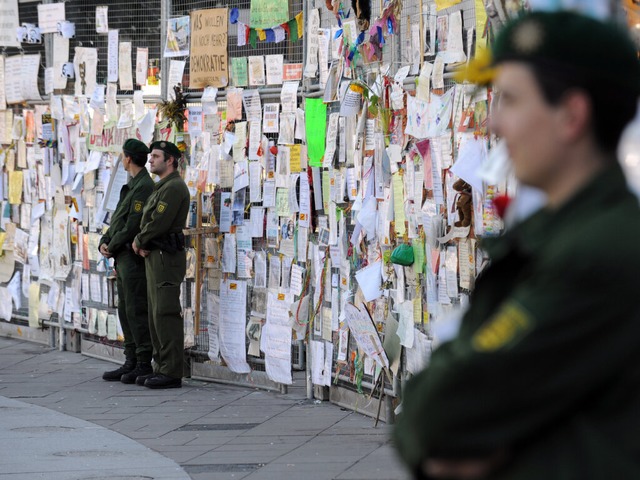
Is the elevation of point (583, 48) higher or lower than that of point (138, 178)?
higher

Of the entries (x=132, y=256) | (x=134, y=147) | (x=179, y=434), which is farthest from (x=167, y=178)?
(x=179, y=434)

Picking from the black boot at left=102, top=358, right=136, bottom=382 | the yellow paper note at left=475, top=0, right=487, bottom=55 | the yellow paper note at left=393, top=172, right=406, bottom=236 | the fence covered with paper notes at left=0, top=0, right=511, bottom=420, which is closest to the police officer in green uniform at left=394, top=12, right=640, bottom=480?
the fence covered with paper notes at left=0, top=0, right=511, bottom=420

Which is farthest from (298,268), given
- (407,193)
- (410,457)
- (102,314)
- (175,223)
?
(410,457)

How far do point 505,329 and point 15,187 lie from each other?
44.6 feet

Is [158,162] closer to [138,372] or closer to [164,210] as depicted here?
[164,210]

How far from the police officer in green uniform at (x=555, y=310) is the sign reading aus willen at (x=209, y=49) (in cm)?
944

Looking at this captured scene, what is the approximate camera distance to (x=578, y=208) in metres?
2.00

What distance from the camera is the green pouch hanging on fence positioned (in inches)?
331

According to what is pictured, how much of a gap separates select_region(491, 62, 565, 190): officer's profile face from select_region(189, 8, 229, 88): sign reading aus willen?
9425 mm

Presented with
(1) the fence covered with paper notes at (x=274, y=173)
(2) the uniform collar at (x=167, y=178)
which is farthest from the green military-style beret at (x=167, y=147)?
(1) the fence covered with paper notes at (x=274, y=173)

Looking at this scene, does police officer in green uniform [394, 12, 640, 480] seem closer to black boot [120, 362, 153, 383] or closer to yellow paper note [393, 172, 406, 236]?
yellow paper note [393, 172, 406, 236]

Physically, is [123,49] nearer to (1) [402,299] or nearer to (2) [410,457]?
(1) [402,299]

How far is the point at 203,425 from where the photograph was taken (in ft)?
31.4

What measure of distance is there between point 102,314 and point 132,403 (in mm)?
2731
